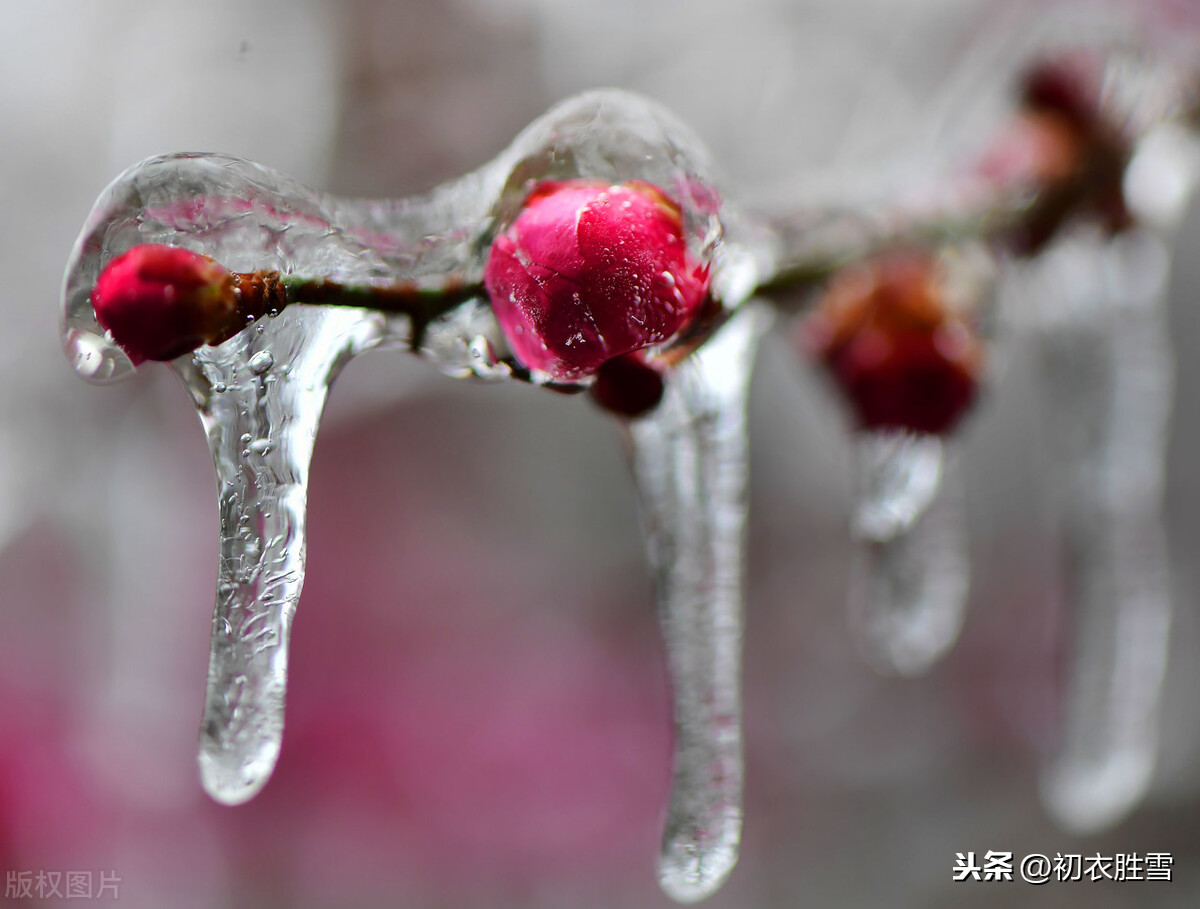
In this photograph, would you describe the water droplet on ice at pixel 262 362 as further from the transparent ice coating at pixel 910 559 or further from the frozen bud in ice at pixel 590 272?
the transparent ice coating at pixel 910 559

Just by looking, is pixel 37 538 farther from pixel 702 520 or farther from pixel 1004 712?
pixel 1004 712

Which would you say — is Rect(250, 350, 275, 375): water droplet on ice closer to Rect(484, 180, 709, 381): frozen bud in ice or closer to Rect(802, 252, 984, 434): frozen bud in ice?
Rect(484, 180, 709, 381): frozen bud in ice

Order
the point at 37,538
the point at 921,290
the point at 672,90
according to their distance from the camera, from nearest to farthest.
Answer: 1. the point at 921,290
2. the point at 37,538
3. the point at 672,90

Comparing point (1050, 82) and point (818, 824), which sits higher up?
point (1050, 82)

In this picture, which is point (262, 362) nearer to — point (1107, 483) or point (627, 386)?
point (627, 386)

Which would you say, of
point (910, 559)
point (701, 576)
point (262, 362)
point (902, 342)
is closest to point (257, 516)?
point (262, 362)

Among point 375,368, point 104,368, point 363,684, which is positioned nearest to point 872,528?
point 104,368

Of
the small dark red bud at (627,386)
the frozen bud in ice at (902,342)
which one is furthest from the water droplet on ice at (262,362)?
the frozen bud in ice at (902,342)
